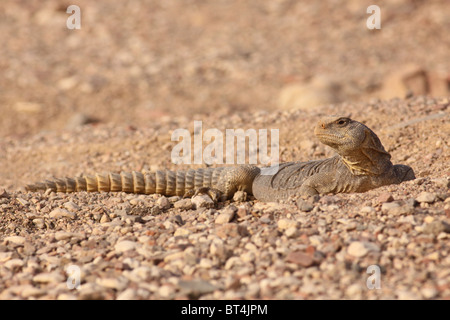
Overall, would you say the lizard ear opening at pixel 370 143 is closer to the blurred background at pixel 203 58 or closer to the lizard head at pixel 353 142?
the lizard head at pixel 353 142

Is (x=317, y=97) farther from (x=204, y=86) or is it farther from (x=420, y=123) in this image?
(x=420, y=123)

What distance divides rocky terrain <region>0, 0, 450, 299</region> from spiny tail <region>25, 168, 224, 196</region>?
0.28 m

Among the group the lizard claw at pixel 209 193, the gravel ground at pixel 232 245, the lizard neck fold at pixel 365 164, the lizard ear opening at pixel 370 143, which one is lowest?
the gravel ground at pixel 232 245

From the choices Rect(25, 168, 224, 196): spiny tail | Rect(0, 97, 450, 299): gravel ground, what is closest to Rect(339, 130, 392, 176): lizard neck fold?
Rect(0, 97, 450, 299): gravel ground

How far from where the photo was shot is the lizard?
6406mm

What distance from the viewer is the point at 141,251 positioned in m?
5.22

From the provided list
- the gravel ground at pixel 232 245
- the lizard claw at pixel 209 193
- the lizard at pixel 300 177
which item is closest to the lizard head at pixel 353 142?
the lizard at pixel 300 177

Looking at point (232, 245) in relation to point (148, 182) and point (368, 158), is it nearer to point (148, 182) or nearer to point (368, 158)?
point (368, 158)

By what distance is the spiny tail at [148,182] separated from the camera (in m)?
7.73

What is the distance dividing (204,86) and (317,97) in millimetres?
3998

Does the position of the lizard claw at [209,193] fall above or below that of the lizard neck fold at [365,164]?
below

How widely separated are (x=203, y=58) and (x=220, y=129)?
887 cm

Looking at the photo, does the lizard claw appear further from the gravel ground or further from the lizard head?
the lizard head

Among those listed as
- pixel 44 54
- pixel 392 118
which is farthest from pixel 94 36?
pixel 392 118
